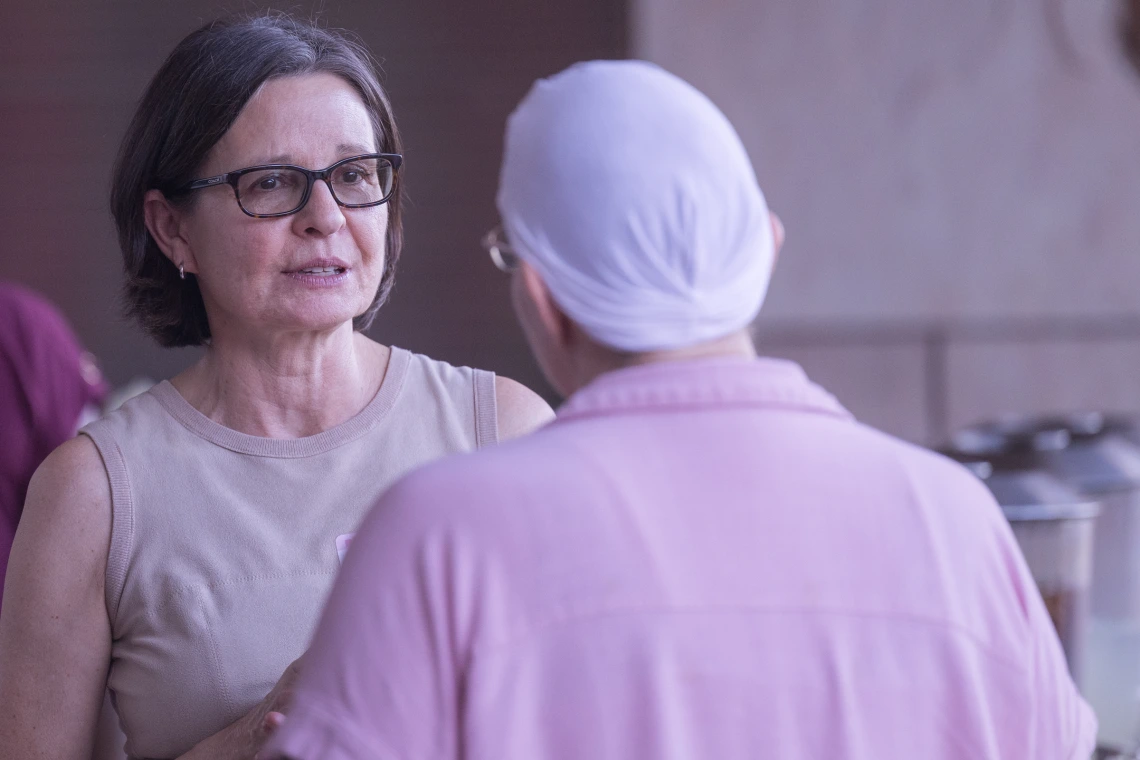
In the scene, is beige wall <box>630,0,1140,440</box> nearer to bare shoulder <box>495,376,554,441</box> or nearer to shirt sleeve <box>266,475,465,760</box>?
bare shoulder <box>495,376,554,441</box>

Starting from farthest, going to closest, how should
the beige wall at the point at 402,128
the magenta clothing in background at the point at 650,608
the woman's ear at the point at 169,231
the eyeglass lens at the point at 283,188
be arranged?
the beige wall at the point at 402,128
the woman's ear at the point at 169,231
the eyeglass lens at the point at 283,188
the magenta clothing in background at the point at 650,608

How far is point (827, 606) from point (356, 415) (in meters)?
0.98

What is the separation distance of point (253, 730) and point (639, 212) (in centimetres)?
87

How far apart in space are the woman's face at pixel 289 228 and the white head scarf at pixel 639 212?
717 mm

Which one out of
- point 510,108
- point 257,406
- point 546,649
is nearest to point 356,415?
point 257,406

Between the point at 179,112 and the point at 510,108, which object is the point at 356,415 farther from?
the point at 510,108

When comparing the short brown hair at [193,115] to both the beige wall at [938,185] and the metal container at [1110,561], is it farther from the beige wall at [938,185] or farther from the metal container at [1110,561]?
the beige wall at [938,185]

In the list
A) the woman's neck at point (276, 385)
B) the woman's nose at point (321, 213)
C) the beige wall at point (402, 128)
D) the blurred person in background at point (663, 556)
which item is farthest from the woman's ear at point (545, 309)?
the beige wall at point (402, 128)

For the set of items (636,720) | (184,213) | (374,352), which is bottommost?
(636,720)

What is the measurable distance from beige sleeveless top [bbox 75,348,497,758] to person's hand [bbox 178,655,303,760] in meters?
0.06

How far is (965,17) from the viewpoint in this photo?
644 cm

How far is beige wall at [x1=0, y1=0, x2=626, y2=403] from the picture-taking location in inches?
243

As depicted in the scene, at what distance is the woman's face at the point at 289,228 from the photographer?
170cm

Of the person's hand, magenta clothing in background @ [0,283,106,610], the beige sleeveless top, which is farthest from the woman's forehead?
magenta clothing in background @ [0,283,106,610]
